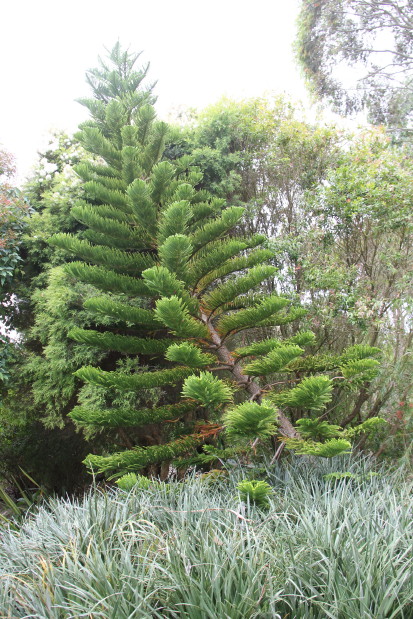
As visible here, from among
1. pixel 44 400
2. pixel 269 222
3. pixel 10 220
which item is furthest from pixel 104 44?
pixel 44 400

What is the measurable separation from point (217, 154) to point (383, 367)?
2.83 meters

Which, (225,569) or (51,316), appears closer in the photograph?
(225,569)

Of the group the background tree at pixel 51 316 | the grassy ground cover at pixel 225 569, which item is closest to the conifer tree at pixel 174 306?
the background tree at pixel 51 316

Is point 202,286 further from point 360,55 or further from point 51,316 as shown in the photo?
point 360,55

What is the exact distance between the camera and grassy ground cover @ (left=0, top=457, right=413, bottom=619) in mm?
1639

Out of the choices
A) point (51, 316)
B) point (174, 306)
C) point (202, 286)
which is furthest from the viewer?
point (51, 316)

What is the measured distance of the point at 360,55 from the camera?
938 cm

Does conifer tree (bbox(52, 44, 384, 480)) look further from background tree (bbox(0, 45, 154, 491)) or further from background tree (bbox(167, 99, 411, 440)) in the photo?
background tree (bbox(167, 99, 411, 440))

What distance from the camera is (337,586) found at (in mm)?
1674

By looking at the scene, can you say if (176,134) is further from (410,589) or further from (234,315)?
(410,589)

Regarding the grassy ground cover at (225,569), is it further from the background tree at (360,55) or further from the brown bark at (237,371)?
the background tree at (360,55)

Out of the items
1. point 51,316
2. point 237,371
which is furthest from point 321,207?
point 51,316

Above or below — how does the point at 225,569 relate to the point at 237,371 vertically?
below

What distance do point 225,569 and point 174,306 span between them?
4.74 feet
